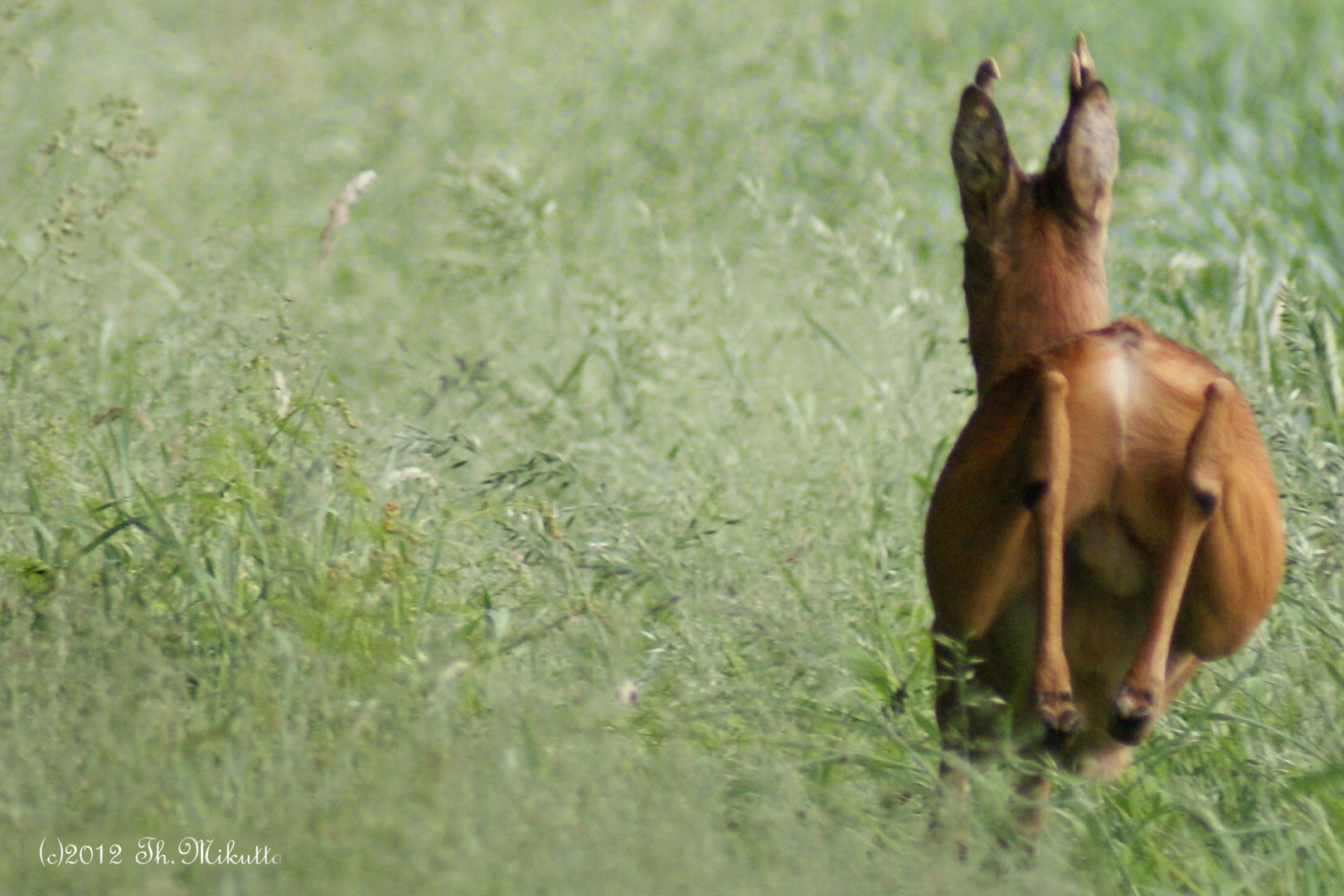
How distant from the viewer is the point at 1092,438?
261 cm

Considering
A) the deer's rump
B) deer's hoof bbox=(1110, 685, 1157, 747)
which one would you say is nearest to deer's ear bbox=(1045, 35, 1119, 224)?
the deer's rump

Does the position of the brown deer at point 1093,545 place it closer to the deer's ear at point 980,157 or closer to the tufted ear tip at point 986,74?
the deer's ear at point 980,157

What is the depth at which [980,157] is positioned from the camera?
3.09 m

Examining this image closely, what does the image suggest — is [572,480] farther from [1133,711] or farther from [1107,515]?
[1133,711]

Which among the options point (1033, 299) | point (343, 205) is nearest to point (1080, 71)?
point (1033, 299)

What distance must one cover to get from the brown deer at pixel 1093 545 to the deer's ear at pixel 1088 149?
0.02 metres

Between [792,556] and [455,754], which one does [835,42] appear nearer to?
[792,556]

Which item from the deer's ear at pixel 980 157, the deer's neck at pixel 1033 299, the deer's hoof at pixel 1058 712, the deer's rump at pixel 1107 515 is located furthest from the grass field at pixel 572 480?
the deer's ear at pixel 980 157

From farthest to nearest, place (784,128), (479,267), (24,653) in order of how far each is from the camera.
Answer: (784,128)
(479,267)
(24,653)

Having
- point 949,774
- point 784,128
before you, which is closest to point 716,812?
point 949,774

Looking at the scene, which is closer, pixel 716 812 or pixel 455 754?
pixel 455 754

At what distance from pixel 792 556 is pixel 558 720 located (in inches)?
53.1

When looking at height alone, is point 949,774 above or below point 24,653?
below

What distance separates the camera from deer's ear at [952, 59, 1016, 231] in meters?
3.04
